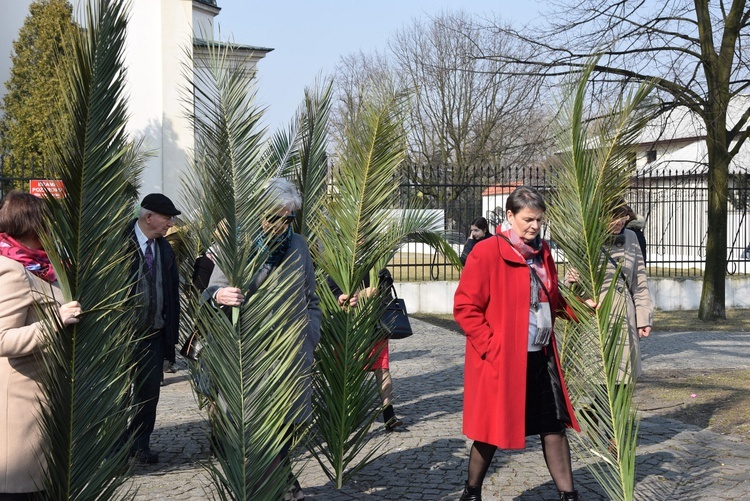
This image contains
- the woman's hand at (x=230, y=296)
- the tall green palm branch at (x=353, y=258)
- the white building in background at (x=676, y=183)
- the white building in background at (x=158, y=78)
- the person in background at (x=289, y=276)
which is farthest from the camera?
the white building in background at (x=158, y=78)

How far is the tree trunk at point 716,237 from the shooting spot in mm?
16266

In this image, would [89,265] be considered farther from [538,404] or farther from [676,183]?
[676,183]

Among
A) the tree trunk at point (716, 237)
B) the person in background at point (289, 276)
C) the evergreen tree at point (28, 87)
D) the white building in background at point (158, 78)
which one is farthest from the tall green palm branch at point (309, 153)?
the white building in background at point (158, 78)

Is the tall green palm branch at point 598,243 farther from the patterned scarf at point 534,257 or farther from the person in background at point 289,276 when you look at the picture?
the person in background at point 289,276

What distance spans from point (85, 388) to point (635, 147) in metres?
2.55

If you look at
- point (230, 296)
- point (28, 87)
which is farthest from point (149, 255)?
point (28, 87)

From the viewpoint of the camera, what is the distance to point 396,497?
5.36 metres

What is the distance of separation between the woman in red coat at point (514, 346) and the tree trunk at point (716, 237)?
1275cm

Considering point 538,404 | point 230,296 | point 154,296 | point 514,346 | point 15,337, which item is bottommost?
point 538,404

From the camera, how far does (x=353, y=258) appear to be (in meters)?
5.14

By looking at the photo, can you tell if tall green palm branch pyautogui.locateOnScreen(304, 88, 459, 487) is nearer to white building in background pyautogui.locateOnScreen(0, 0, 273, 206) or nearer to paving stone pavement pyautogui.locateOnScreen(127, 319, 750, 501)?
paving stone pavement pyautogui.locateOnScreen(127, 319, 750, 501)

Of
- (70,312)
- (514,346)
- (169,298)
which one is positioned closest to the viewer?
(70,312)

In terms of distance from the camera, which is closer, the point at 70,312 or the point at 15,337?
the point at 70,312

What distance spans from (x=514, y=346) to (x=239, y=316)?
1.81 m
